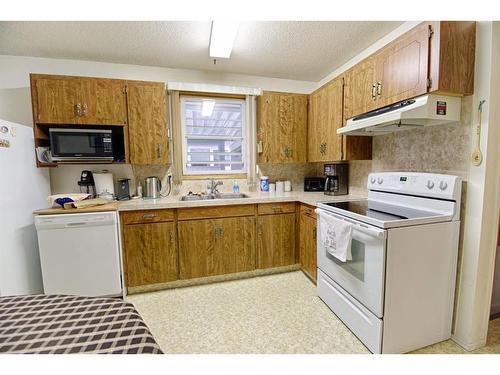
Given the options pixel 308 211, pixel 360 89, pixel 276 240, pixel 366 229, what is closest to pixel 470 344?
pixel 366 229

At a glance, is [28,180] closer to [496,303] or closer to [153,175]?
[153,175]

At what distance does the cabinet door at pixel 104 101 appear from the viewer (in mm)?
2324

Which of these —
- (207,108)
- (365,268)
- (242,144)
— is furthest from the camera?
(242,144)

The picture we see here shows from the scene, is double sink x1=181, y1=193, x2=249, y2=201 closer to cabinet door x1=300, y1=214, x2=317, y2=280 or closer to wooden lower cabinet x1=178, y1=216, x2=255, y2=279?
wooden lower cabinet x1=178, y1=216, x2=255, y2=279

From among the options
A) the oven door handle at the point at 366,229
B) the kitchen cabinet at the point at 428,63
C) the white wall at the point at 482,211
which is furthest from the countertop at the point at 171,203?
the kitchen cabinet at the point at 428,63

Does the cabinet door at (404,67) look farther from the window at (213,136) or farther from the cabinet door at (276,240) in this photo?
the window at (213,136)

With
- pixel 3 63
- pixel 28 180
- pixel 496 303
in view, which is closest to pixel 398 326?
pixel 496 303

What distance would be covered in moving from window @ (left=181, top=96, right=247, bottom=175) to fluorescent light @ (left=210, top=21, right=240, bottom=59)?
0.76 m

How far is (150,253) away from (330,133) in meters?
2.31

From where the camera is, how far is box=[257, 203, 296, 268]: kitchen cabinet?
2.60 m

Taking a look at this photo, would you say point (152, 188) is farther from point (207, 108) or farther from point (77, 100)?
point (207, 108)

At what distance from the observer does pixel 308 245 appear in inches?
98.5

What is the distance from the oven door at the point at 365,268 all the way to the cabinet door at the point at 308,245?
0.48m

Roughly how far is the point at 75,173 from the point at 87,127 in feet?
1.87
